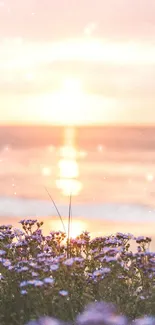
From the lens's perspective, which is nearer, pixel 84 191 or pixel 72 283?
pixel 72 283

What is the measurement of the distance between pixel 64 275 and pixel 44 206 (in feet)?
32.6

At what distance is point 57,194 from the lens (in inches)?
718

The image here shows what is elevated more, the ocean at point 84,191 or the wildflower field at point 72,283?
the ocean at point 84,191

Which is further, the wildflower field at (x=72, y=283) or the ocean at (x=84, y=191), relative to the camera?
the ocean at (x=84, y=191)

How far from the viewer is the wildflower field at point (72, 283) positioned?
5.92 m

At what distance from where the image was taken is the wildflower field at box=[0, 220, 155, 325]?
5.92 m

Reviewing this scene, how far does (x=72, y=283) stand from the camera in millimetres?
6195

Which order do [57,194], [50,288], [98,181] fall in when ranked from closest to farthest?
[50,288]
[57,194]
[98,181]

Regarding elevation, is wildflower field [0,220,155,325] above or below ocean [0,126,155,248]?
below

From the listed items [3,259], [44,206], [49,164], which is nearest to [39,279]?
[3,259]

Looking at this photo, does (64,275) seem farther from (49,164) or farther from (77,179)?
(49,164)

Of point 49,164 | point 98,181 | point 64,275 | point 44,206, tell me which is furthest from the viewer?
point 49,164

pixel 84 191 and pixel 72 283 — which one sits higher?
pixel 84 191

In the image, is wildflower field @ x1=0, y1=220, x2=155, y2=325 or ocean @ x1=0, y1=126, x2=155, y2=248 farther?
ocean @ x1=0, y1=126, x2=155, y2=248
